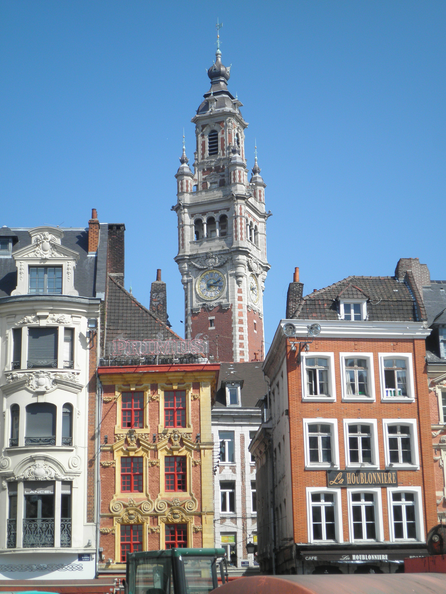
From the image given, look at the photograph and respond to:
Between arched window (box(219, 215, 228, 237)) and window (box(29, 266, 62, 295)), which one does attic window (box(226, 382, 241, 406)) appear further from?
arched window (box(219, 215, 228, 237))

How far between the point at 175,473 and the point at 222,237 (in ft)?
242

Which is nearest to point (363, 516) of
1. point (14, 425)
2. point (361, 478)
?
point (361, 478)

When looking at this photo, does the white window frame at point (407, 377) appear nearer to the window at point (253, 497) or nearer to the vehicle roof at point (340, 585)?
the vehicle roof at point (340, 585)

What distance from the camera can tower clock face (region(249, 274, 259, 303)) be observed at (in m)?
113

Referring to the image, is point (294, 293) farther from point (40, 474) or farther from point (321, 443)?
point (40, 474)

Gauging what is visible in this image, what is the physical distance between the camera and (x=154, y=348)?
43250 millimetres

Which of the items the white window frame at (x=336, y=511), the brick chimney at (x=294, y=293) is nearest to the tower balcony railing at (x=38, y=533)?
the white window frame at (x=336, y=511)

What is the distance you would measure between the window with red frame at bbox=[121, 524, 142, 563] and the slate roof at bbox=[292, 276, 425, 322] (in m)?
12.6

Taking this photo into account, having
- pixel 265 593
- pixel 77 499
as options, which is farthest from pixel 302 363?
pixel 265 593

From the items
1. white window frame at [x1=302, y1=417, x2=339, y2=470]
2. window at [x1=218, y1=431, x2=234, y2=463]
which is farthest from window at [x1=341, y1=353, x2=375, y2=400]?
window at [x1=218, y1=431, x2=234, y2=463]

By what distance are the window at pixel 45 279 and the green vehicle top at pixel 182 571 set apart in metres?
19.3

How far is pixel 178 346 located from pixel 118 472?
22.1ft

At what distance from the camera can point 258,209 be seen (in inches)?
4690

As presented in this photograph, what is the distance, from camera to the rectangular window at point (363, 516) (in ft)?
132
